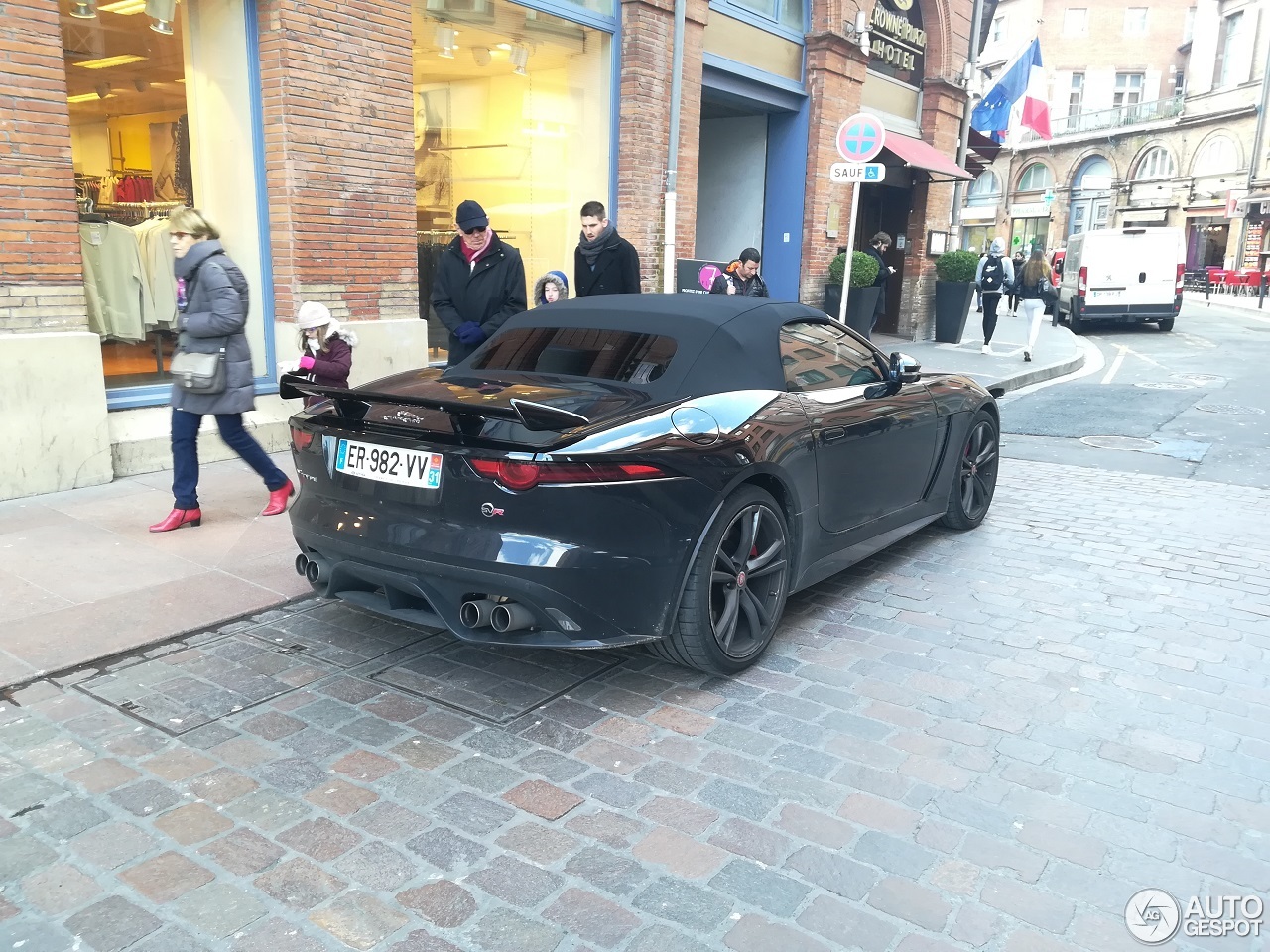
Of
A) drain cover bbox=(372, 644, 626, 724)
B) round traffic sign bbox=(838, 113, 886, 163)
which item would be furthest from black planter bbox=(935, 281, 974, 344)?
drain cover bbox=(372, 644, 626, 724)

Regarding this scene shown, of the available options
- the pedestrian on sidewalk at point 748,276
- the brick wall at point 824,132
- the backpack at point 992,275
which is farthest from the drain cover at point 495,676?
the backpack at point 992,275

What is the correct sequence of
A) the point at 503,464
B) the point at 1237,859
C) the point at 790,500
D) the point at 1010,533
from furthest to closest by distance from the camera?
the point at 1010,533 < the point at 790,500 < the point at 503,464 < the point at 1237,859

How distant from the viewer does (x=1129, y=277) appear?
21844 mm

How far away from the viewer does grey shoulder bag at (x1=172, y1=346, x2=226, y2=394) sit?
5.79 meters

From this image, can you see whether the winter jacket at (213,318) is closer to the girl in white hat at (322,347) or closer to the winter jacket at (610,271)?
the girl in white hat at (322,347)

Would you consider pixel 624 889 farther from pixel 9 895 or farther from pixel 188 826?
pixel 9 895

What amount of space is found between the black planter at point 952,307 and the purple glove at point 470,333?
42.6 feet

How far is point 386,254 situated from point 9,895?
23.2 feet

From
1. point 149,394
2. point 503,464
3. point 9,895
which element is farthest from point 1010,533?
point 149,394

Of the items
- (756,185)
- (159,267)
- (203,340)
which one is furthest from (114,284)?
(756,185)

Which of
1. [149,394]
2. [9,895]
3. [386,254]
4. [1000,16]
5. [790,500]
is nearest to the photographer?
[9,895]

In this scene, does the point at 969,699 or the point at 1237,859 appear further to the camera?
the point at 969,699

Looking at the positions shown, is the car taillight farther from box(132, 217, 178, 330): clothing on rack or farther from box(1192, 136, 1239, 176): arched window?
box(1192, 136, 1239, 176): arched window

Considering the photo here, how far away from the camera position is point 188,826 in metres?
2.96
